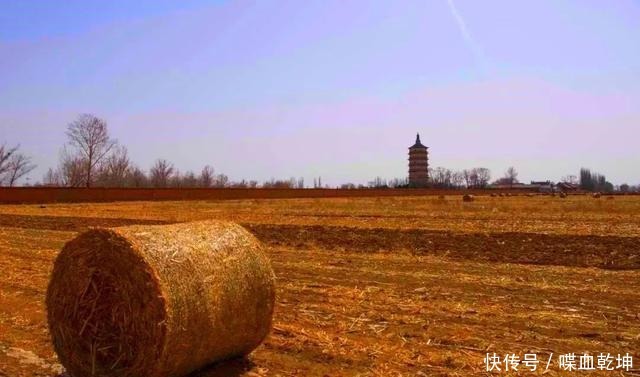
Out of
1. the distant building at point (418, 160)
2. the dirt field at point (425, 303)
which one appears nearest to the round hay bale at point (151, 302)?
the dirt field at point (425, 303)

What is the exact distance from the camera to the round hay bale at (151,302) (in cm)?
565

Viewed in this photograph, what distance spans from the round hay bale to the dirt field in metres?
0.59

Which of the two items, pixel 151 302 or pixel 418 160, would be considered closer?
pixel 151 302

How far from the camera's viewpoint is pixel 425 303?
9.66m

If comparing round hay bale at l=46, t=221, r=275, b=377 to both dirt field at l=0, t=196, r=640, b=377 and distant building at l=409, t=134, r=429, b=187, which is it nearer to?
dirt field at l=0, t=196, r=640, b=377

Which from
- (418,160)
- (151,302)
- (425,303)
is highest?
(418,160)

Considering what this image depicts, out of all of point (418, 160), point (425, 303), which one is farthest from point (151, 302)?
point (418, 160)

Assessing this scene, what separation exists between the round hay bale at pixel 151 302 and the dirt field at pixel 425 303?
0.59 m

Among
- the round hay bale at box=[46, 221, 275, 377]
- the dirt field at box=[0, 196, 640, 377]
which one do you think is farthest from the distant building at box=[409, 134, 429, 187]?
the round hay bale at box=[46, 221, 275, 377]

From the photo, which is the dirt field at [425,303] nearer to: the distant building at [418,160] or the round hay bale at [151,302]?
the round hay bale at [151,302]

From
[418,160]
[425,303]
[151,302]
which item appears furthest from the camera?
[418,160]

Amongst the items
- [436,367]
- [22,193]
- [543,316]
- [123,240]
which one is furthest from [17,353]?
[22,193]

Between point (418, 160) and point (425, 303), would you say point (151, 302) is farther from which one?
point (418, 160)

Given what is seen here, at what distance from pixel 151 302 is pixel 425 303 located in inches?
205
